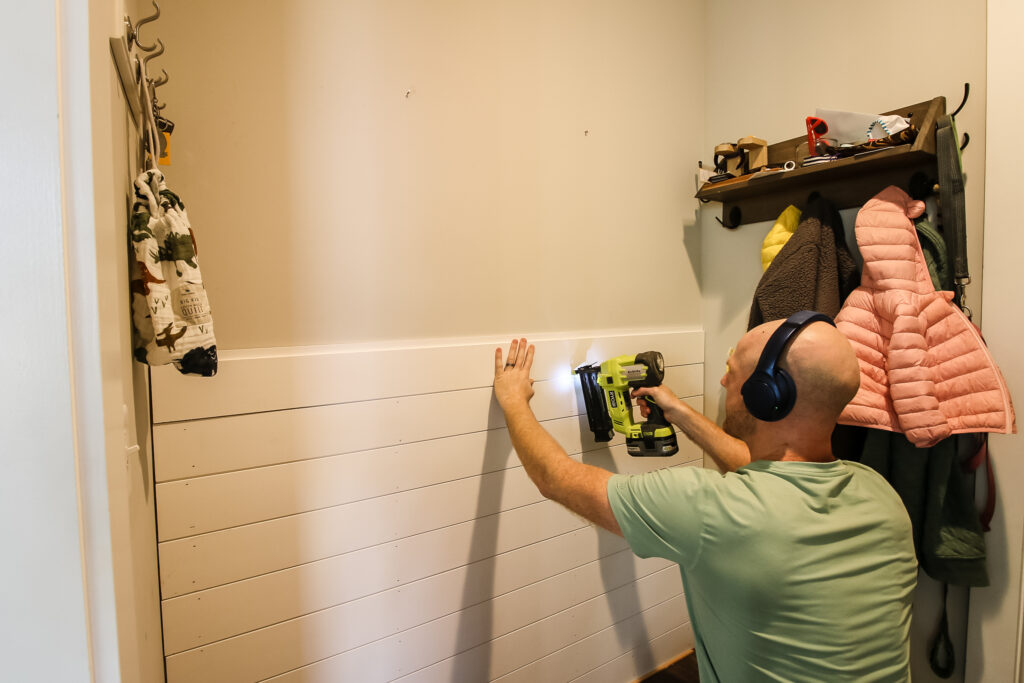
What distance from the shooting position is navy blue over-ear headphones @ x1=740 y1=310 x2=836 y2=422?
2.91 ft

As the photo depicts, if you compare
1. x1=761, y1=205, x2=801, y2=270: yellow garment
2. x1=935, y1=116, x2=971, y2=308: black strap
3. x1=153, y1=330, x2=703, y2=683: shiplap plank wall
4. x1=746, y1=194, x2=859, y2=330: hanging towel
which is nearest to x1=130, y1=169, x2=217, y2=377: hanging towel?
x1=153, y1=330, x2=703, y2=683: shiplap plank wall

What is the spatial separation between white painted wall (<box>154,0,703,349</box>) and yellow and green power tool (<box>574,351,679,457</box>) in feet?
0.83

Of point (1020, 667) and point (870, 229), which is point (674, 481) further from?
point (1020, 667)

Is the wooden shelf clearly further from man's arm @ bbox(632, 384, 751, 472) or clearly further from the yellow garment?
man's arm @ bbox(632, 384, 751, 472)

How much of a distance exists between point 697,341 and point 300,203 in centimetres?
167

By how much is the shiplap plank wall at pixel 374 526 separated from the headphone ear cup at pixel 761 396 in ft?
2.46

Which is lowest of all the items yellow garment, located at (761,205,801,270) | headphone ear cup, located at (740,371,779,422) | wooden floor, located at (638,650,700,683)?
wooden floor, located at (638,650,700,683)

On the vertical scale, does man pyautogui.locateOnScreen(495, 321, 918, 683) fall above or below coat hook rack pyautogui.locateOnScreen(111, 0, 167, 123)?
below

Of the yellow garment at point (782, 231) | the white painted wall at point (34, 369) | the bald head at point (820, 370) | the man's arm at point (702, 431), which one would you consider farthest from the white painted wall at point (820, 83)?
the white painted wall at point (34, 369)

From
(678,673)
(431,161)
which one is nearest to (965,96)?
(431,161)

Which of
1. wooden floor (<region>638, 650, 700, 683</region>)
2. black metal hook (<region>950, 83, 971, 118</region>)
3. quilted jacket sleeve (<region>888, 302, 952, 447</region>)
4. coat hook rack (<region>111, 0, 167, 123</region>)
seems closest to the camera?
coat hook rack (<region>111, 0, 167, 123</region>)

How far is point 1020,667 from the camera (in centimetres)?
130

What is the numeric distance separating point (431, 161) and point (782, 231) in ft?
4.17

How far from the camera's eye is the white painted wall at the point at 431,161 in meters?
1.09
